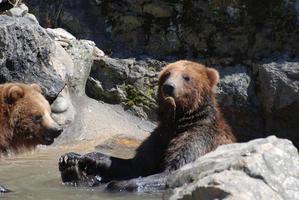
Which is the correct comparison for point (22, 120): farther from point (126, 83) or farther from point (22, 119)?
point (126, 83)

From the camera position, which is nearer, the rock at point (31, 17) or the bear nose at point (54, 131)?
the bear nose at point (54, 131)

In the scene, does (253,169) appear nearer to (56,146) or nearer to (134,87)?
(56,146)

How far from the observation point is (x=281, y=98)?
37.4 feet

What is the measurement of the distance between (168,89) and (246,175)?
3357mm

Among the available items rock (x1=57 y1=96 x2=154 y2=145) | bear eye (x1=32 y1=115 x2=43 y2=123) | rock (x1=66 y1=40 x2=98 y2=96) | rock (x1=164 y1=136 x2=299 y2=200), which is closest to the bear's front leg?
bear eye (x1=32 y1=115 x2=43 y2=123)

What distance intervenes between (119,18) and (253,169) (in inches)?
328

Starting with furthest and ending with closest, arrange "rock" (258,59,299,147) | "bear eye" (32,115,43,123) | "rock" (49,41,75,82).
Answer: "rock" (49,41,75,82) → "rock" (258,59,299,147) → "bear eye" (32,115,43,123)

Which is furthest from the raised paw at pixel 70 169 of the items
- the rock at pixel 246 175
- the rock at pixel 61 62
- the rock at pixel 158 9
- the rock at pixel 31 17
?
the rock at pixel 158 9

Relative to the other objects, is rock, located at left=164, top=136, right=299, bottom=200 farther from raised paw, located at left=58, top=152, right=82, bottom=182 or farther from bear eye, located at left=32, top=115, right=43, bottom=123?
raised paw, located at left=58, top=152, right=82, bottom=182

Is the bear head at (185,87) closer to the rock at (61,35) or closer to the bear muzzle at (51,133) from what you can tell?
the bear muzzle at (51,133)

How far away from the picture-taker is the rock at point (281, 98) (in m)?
11.4

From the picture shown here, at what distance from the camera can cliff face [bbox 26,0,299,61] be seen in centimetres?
1234

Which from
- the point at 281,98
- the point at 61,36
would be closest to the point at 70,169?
the point at 281,98

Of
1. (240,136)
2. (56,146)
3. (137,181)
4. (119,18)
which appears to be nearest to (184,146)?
(137,181)
